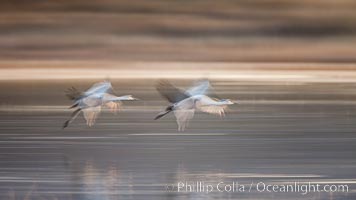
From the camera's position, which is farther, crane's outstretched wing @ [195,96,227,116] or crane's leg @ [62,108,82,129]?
crane's leg @ [62,108,82,129]

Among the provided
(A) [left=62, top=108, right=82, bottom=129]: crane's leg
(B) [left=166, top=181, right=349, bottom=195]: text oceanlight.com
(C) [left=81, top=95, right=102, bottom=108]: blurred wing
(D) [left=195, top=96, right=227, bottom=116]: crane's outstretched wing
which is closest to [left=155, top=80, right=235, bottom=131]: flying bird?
(D) [left=195, top=96, right=227, bottom=116]: crane's outstretched wing

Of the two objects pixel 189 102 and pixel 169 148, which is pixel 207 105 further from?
pixel 169 148

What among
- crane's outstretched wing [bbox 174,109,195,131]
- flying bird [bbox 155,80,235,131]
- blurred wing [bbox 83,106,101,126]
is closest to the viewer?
flying bird [bbox 155,80,235,131]

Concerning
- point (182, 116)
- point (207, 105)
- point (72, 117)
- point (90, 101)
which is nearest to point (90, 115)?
point (72, 117)

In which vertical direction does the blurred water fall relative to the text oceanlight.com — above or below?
above

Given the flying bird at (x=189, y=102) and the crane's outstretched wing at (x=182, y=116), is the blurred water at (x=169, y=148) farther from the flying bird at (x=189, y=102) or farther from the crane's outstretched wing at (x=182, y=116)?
the flying bird at (x=189, y=102)

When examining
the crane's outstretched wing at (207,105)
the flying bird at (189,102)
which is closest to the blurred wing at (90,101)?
the flying bird at (189,102)

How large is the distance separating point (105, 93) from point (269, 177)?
264 cm

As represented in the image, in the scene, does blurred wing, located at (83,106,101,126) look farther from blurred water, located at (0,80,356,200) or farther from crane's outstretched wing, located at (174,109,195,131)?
crane's outstretched wing, located at (174,109,195,131)

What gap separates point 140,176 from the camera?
280 inches

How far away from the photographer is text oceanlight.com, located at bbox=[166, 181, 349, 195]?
6.57 meters

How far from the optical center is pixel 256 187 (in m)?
6.71

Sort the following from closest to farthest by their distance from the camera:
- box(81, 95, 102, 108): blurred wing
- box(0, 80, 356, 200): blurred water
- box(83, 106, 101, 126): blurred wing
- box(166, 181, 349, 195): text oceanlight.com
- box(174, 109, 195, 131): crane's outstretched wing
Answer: box(166, 181, 349, 195): text oceanlight.com < box(0, 80, 356, 200): blurred water < box(174, 109, 195, 131): crane's outstretched wing < box(81, 95, 102, 108): blurred wing < box(83, 106, 101, 126): blurred wing

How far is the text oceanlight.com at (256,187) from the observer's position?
21.5ft
